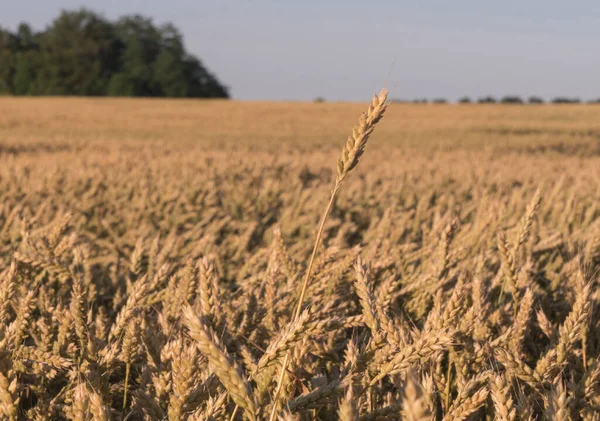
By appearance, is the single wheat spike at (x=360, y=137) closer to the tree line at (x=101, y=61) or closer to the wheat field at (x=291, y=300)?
the wheat field at (x=291, y=300)

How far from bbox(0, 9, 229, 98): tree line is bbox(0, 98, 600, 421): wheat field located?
51621 millimetres

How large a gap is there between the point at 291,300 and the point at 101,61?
62449 mm

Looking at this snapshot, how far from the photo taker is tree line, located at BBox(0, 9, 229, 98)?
55.3m

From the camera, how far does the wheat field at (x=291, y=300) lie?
89 cm

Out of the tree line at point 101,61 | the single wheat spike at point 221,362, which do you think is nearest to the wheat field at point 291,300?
the single wheat spike at point 221,362

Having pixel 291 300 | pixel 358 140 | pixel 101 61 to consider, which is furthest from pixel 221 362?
pixel 101 61

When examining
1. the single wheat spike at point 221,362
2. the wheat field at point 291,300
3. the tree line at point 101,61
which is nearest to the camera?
the single wheat spike at point 221,362

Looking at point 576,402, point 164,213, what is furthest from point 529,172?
point 576,402

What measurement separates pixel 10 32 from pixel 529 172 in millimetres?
69261

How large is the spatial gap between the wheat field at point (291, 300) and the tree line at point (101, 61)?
2032 inches

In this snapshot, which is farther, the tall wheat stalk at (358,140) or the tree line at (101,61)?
the tree line at (101,61)

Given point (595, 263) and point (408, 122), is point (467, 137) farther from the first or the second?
point (595, 263)

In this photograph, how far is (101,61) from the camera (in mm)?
59312

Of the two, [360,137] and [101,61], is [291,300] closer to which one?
[360,137]
